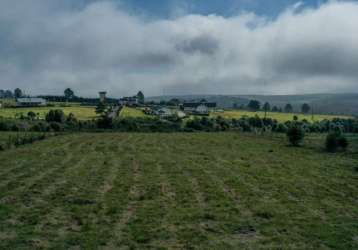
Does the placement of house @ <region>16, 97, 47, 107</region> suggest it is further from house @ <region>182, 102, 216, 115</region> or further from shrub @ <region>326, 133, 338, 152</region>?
shrub @ <region>326, 133, 338, 152</region>

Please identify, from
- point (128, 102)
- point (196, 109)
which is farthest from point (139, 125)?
point (128, 102)

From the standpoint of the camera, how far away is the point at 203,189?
45.3 ft

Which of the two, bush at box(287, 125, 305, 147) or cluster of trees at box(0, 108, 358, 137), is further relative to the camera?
cluster of trees at box(0, 108, 358, 137)

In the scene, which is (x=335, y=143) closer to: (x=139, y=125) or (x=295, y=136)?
(x=295, y=136)

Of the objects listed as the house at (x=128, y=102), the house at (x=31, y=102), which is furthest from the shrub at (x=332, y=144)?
the house at (x=128, y=102)

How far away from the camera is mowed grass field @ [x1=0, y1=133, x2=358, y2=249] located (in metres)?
8.09

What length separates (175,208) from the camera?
429 inches

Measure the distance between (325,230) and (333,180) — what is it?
869 cm

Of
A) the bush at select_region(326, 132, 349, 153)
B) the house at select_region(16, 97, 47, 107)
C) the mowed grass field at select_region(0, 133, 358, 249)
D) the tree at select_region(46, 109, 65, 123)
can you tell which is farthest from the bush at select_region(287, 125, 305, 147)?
the house at select_region(16, 97, 47, 107)

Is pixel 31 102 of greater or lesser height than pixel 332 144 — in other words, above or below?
above

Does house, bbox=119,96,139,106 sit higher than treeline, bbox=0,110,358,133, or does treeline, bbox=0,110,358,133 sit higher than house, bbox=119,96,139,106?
house, bbox=119,96,139,106

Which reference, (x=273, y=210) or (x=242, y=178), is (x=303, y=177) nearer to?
(x=242, y=178)

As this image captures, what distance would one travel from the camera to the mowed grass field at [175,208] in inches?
319

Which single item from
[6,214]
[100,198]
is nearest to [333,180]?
[100,198]
